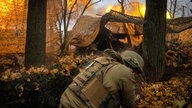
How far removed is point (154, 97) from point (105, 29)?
8.23 metres

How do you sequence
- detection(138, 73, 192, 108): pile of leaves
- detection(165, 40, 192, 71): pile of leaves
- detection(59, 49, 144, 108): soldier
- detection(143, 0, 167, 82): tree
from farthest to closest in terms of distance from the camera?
1. detection(165, 40, 192, 71): pile of leaves
2. detection(143, 0, 167, 82): tree
3. detection(138, 73, 192, 108): pile of leaves
4. detection(59, 49, 144, 108): soldier

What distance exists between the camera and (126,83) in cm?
380

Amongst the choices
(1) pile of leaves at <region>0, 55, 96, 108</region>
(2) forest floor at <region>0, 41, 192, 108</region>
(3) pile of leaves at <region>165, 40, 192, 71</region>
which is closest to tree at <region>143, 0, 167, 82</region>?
(2) forest floor at <region>0, 41, 192, 108</region>

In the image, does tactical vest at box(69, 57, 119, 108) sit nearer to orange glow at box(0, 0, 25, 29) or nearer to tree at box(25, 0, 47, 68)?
tree at box(25, 0, 47, 68)

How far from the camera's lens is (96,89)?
3891 mm

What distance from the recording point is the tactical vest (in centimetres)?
389

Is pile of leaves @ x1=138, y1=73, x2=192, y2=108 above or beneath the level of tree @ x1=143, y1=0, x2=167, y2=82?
beneath

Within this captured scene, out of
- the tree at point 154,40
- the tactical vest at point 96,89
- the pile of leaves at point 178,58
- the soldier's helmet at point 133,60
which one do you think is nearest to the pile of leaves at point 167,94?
the tree at point 154,40

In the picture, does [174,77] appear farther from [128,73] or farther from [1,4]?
[1,4]

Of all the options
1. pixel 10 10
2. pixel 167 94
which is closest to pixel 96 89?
pixel 167 94

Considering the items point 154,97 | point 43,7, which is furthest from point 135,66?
point 43,7

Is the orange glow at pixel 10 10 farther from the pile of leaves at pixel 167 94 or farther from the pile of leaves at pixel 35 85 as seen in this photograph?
the pile of leaves at pixel 167 94

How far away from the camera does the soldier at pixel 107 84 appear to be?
12.5 ft

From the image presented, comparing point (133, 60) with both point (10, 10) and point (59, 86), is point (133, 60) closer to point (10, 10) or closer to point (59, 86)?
point (59, 86)
